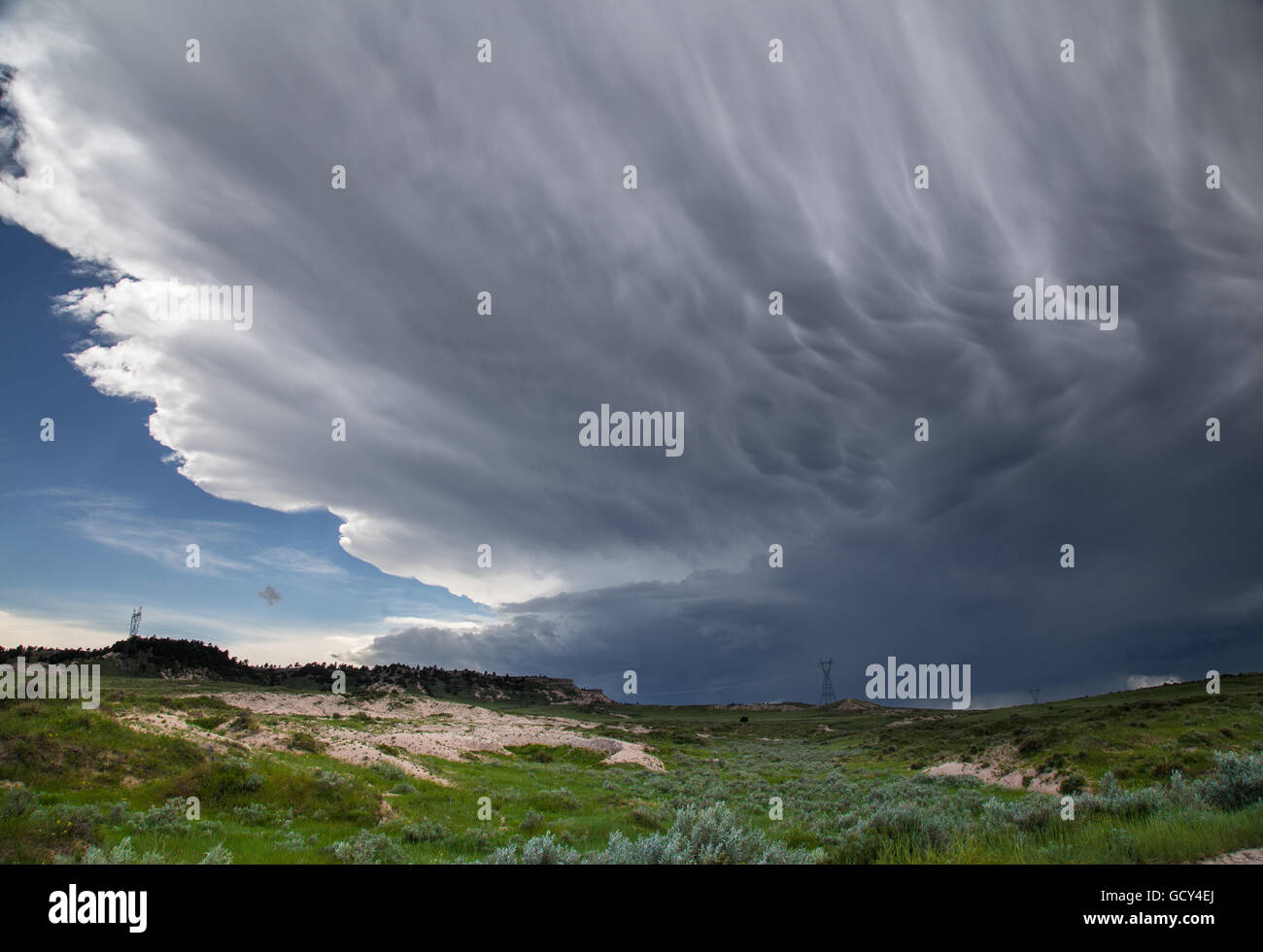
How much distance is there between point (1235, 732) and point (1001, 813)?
1293 inches

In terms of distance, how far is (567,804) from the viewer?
971 inches

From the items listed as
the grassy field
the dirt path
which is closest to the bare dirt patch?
the grassy field

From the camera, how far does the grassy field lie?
449 inches

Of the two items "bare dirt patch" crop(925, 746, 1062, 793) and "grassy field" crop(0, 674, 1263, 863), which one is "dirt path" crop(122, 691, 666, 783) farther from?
"bare dirt patch" crop(925, 746, 1062, 793)

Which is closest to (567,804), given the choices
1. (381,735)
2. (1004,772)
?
(381,735)

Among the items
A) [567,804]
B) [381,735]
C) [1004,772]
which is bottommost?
[381,735]

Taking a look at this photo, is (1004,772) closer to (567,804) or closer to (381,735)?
(567,804)

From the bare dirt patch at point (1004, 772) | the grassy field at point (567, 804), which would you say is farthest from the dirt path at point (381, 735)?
the bare dirt patch at point (1004, 772)

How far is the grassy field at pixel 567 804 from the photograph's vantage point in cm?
1141
